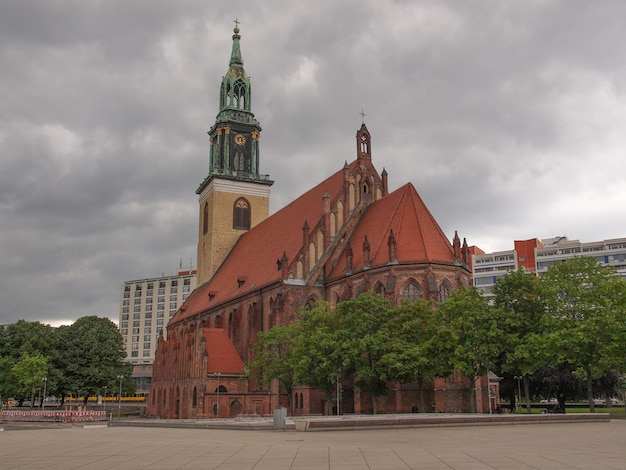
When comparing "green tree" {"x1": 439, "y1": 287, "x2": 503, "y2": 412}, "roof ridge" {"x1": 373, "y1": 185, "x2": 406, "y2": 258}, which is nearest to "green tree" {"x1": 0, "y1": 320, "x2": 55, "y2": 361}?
"roof ridge" {"x1": 373, "y1": 185, "x2": 406, "y2": 258}

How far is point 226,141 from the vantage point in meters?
78.2

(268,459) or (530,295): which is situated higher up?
(530,295)

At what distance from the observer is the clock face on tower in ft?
261

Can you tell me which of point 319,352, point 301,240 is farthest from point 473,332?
point 301,240

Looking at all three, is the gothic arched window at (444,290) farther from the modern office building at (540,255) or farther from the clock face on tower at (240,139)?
the modern office building at (540,255)

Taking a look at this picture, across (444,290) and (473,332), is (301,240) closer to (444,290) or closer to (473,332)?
(444,290)

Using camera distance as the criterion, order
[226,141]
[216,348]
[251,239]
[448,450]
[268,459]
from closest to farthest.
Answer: [268,459]
[448,450]
[216,348]
[251,239]
[226,141]

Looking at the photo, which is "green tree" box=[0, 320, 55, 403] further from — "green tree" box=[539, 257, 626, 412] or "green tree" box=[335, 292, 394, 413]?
"green tree" box=[539, 257, 626, 412]

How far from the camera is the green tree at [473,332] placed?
38188mm

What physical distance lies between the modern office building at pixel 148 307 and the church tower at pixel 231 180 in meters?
103

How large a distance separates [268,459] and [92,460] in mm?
4382

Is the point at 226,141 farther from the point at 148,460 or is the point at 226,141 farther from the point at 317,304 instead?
the point at 148,460

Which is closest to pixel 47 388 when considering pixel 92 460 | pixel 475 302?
pixel 475 302

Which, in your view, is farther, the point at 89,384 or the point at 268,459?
the point at 89,384
